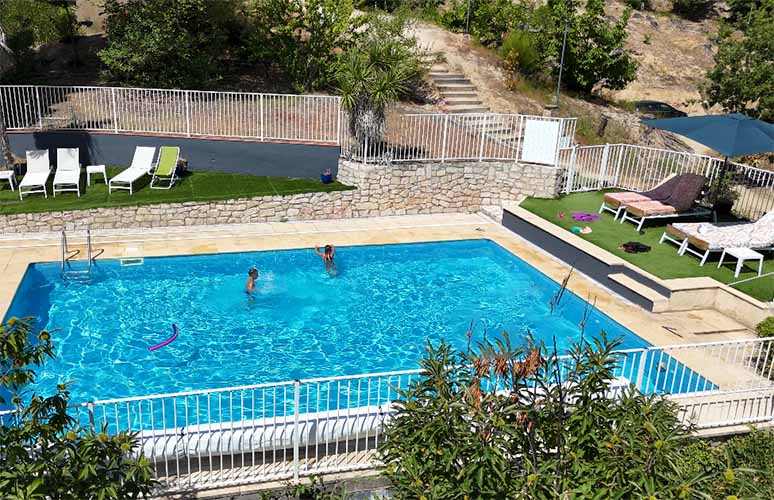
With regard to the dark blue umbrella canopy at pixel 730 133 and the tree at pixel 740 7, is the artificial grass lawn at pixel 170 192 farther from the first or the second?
the tree at pixel 740 7

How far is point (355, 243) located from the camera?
16.0 m

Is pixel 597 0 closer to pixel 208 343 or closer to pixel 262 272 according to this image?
pixel 262 272

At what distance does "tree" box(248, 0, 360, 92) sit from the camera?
23.7 m

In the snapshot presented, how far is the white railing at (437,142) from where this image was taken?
1772 cm

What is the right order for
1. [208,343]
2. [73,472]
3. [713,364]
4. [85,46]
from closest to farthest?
[73,472] < [713,364] < [208,343] < [85,46]

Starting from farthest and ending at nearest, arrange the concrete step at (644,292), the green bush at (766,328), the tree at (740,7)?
1. the tree at (740,7)
2. the concrete step at (644,292)
3. the green bush at (766,328)

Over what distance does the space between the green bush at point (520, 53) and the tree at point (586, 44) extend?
1343 millimetres

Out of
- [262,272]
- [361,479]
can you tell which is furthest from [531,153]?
[361,479]

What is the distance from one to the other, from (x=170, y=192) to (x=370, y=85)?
5.63 meters

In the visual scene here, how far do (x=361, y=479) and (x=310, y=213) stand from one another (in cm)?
1057

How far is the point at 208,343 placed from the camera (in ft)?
38.1

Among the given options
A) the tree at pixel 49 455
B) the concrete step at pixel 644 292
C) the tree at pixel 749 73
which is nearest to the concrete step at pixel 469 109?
the tree at pixel 749 73

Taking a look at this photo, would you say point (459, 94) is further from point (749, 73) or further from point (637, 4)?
point (637, 4)

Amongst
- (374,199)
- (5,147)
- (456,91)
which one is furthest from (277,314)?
(456,91)
